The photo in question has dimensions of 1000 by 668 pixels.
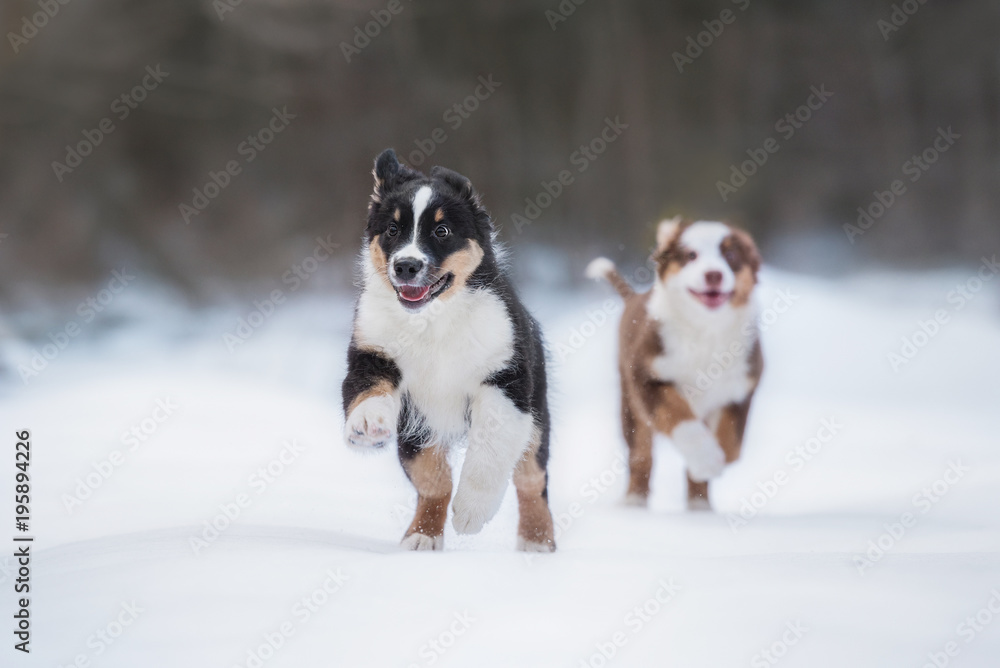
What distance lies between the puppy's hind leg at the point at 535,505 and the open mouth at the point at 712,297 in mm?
981

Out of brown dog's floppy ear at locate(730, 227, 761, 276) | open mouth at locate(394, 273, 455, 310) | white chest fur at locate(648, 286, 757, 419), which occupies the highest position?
brown dog's floppy ear at locate(730, 227, 761, 276)

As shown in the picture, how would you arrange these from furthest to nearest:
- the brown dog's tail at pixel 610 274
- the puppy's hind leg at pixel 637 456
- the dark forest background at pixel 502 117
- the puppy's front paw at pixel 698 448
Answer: the dark forest background at pixel 502 117 < the brown dog's tail at pixel 610 274 < the puppy's hind leg at pixel 637 456 < the puppy's front paw at pixel 698 448

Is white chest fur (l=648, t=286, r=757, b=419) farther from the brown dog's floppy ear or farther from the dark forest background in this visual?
the dark forest background

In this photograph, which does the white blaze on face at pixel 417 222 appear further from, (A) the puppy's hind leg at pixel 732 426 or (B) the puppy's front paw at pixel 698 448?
(A) the puppy's hind leg at pixel 732 426

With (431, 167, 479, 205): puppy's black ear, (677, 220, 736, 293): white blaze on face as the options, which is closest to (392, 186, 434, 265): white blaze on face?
(431, 167, 479, 205): puppy's black ear

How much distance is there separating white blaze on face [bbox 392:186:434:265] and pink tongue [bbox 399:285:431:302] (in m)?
0.07

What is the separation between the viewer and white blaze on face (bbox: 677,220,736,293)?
338 centimetres

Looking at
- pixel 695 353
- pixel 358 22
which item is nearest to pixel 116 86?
pixel 358 22

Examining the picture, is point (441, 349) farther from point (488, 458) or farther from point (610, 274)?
point (610, 274)

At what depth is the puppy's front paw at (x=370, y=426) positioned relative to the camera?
7.22 ft

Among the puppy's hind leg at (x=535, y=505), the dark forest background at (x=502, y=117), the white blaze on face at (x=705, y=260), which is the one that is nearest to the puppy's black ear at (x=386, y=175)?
the puppy's hind leg at (x=535, y=505)

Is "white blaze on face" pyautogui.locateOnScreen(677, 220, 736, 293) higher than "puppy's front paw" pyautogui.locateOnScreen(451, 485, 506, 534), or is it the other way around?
"white blaze on face" pyautogui.locateOnScreen(677, 220, 736, 293)

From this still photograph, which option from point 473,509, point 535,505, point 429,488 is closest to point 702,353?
point 535,505

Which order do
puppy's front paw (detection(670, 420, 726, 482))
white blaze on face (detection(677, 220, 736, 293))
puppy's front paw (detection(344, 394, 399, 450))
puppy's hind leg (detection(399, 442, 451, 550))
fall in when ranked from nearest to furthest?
1. puppy's front paw (detection(344, 394, 399, 450))
2. puppy's hind leg (detection(399, 442, 451, 550))
3. puppy's front paw (detection(670, 420, 726, 482))
4. white blaze on face (detection(677, 220, 736, 293))
